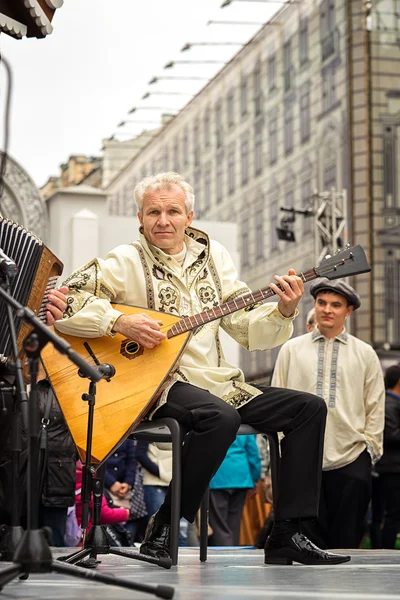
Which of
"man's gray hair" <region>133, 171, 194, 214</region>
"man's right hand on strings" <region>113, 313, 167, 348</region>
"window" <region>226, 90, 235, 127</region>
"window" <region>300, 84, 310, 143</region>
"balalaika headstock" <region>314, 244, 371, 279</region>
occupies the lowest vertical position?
"man's right hand on strings" <region>113, 313, 167, 348</region>

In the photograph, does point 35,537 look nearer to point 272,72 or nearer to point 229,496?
point 229,496

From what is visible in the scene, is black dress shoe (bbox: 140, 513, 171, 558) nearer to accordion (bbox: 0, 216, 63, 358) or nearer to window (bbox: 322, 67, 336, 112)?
accordion (bbox: 0, 216, 63, 358)

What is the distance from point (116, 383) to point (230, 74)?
26.6 m

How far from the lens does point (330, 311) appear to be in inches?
276

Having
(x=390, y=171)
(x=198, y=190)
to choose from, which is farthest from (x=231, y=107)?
(x=390, y=171)

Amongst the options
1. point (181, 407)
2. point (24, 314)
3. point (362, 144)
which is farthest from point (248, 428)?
point (362, 144)

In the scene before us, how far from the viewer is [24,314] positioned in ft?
10.6

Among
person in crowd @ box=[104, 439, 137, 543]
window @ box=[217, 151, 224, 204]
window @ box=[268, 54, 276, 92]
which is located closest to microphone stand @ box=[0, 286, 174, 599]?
person in crowd @ box=[104, 439, 137, 543]

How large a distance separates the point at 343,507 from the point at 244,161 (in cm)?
2468

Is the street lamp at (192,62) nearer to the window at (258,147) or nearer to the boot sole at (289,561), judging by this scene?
the window at (258,147)

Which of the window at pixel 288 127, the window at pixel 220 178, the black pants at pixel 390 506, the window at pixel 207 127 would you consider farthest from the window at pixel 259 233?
the black pants at pixel 390 506

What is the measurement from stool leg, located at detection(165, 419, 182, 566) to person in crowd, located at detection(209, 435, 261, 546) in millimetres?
4289

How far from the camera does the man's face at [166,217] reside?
207 inches

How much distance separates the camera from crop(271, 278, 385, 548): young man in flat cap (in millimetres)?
6734
